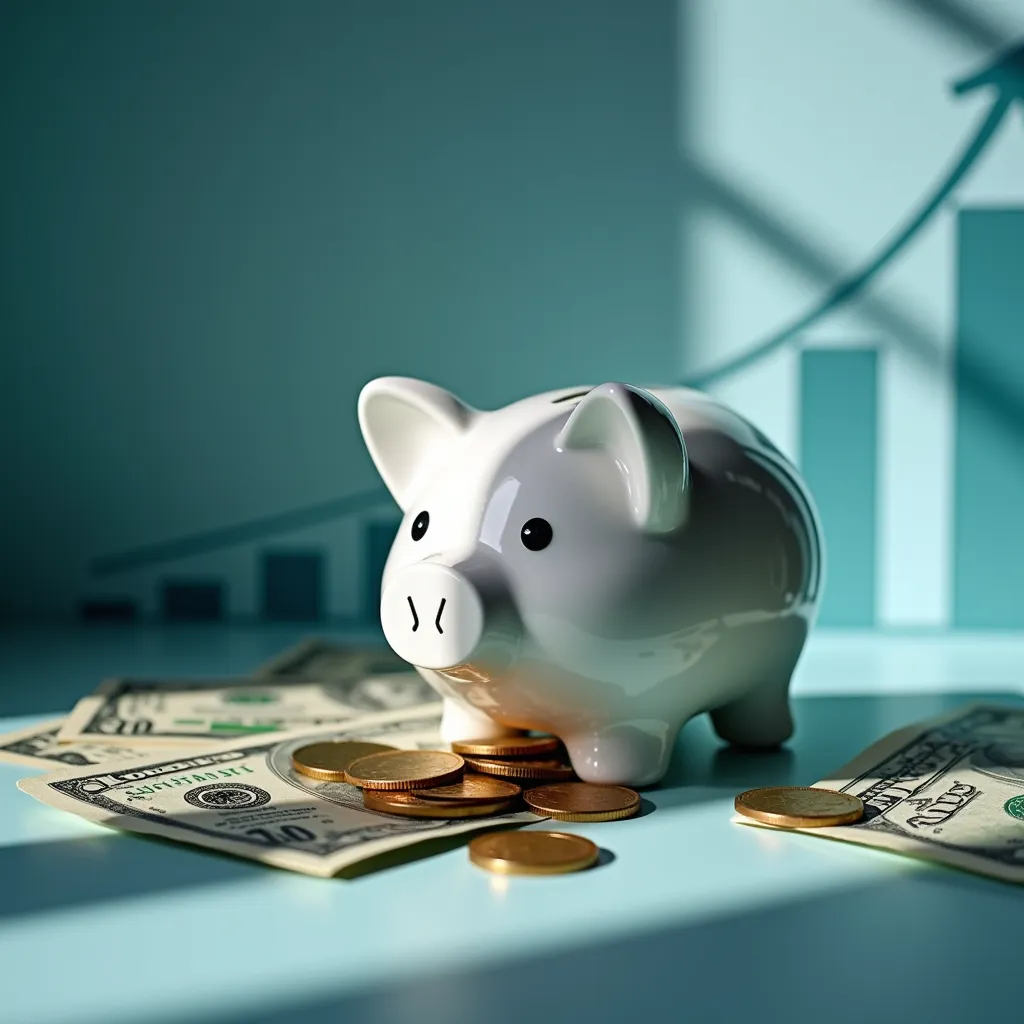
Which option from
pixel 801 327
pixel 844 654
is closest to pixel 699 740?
pixel 844 654

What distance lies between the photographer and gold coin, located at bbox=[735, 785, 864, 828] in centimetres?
109

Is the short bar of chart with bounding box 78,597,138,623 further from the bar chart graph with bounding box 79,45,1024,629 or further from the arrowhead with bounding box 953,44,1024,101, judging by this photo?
the arrowhead with bounding box 953,44,1024,101

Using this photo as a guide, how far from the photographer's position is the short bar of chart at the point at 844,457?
7.88 feet

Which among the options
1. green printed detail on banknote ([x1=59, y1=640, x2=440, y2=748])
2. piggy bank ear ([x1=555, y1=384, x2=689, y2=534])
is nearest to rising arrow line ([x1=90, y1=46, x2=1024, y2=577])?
green printed detail on banknote ([x1=59, y1=640, x2=440, y2=748])

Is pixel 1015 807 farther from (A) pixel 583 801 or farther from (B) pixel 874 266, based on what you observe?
(B) pixel 874 266

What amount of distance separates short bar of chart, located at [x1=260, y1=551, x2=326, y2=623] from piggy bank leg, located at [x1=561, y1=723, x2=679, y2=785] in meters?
1.37

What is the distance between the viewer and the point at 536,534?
116 cm

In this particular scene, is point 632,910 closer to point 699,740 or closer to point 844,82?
point 699,740

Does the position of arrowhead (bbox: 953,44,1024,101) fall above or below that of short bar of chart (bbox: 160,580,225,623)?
above

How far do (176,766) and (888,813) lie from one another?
0.68 metres

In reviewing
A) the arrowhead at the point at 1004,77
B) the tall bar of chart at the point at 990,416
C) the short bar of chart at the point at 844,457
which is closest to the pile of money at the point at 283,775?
the short bar of chart at the point at 844,457

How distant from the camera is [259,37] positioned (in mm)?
2490

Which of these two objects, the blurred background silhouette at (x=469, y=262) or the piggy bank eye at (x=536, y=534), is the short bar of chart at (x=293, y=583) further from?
the piggy bank eye at (x=536, y=534)

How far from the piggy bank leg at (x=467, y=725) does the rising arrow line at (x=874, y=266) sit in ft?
4.18
